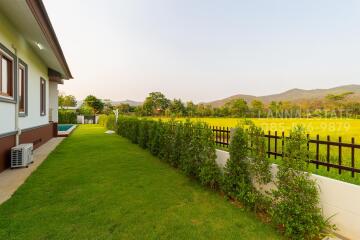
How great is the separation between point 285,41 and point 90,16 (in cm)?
1280

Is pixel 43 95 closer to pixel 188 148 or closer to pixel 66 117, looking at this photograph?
pixel 188 148

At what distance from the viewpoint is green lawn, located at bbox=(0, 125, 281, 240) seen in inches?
102

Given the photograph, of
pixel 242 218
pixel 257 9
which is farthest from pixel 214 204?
pixel 257 9

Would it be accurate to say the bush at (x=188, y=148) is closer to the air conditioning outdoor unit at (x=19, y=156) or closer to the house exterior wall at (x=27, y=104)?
the air conditioning outdoor unit at (x=19, y=156)

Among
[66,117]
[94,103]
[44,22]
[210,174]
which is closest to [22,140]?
[44,22]

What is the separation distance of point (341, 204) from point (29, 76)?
387 inches

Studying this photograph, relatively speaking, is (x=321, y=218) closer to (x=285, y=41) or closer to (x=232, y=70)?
(x=285, y=41)

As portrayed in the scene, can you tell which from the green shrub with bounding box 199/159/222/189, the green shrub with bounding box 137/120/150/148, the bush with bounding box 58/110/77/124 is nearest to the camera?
the green shrub with bounding box 199/159/222/189

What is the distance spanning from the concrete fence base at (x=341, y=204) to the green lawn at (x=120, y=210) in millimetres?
749

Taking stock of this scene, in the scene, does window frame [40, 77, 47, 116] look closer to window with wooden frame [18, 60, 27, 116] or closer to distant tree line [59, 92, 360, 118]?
window with wooden frame [18, 60, 27, 116]

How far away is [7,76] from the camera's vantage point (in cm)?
597

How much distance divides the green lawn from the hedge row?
248 mm

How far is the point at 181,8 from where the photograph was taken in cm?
1264

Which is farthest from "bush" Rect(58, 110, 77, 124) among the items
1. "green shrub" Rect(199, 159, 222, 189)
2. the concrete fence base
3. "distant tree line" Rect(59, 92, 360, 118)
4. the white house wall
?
the concrete fence base
